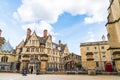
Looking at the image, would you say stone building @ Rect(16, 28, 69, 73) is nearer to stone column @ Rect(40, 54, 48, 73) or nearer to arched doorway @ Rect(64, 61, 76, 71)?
arched doorway @ Rect(64, 61, 76, 71)

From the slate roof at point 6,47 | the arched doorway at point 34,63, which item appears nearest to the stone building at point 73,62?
the arched doorway at point 34,63

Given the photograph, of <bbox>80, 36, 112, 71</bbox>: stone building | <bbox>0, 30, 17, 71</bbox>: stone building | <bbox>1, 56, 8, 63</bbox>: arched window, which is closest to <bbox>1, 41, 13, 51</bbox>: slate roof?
<bbox>0, 30, 17, 71</bbox>: stone building

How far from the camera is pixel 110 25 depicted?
2133 cm

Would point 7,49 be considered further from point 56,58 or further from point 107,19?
point 107,19

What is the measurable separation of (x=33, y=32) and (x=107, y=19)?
29.2 meters

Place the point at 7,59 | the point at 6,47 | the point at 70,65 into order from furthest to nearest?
the point at 70,65 → the point at 6,47 → the point at 7,59

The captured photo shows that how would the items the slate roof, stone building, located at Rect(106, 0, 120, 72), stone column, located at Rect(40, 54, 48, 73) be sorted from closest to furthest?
stone column, located at Rect(40, 54, 48, 73), stone building, located at Rect(106, 0, 120, 72), the slate roof

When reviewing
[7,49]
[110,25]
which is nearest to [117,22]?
[110,25]

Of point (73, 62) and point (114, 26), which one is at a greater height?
point (114, 26)

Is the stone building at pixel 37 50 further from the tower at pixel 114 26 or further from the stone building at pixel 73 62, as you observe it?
the tower at pixel 114 26

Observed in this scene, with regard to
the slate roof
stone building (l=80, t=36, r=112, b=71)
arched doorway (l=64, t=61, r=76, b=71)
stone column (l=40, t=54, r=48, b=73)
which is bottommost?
arched doorway (l=64, t=61, r=76, b=71)

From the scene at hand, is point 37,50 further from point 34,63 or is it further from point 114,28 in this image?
point 114,28

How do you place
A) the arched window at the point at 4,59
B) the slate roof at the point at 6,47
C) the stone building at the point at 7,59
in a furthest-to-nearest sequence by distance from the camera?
the slate roof at the point at 6,47
the arched window at the point at 4,59
the stone building at the point at 7,59

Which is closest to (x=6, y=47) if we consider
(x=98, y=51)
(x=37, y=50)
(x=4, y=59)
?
(x=4, y=59)
